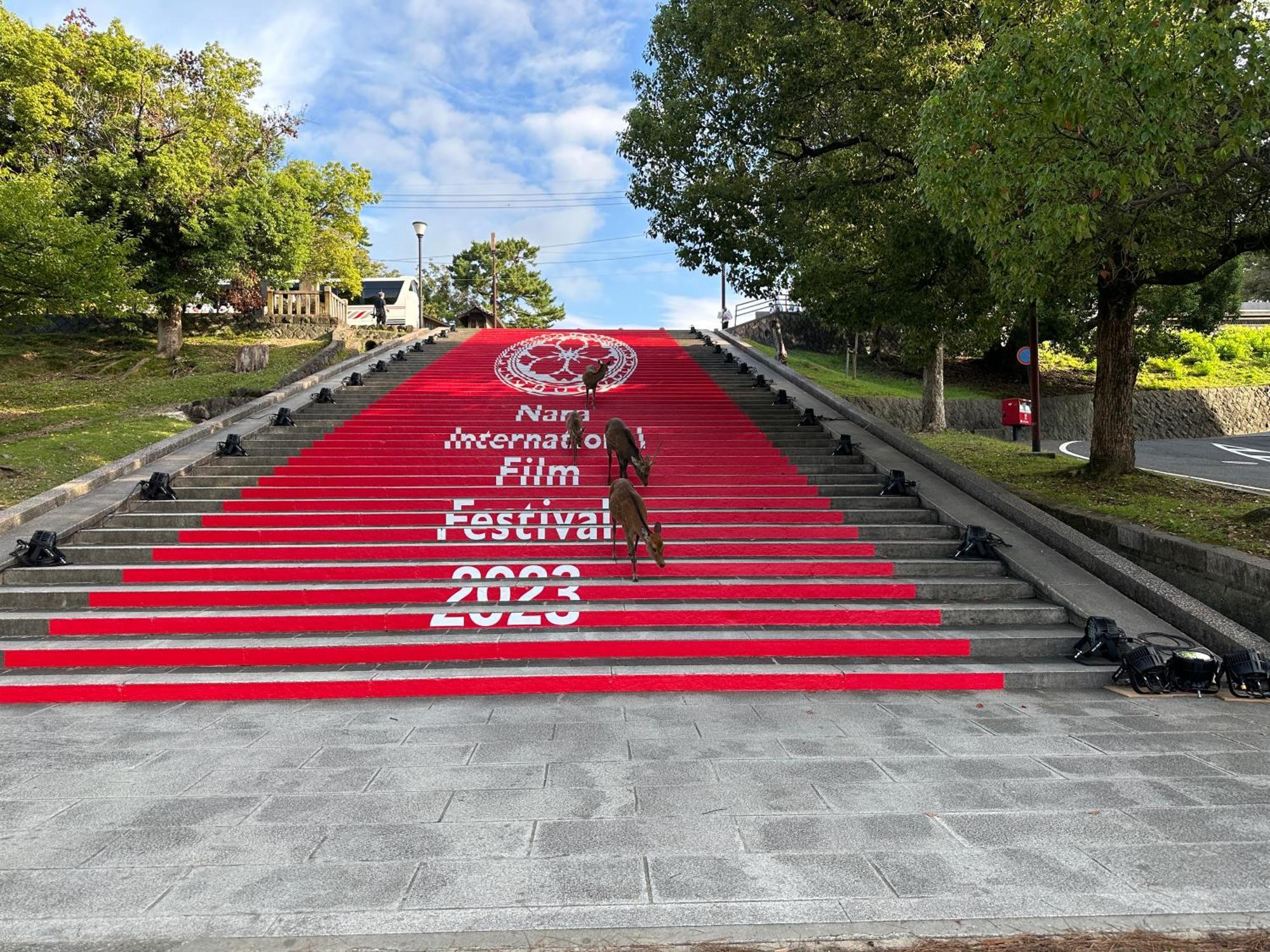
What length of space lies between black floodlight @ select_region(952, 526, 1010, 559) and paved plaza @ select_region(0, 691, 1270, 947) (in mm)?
2403

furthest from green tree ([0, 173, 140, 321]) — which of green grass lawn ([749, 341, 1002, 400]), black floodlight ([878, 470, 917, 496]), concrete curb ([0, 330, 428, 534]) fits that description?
green grass lawn ([749, 341, 1002, 400])

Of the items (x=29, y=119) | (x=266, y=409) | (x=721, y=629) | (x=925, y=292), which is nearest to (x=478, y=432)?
(x=266, y=409)

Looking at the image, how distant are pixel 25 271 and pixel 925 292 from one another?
1302 cm

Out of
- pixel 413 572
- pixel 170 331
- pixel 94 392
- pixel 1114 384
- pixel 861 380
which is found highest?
pixel 170 331

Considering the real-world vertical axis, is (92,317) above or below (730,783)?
above

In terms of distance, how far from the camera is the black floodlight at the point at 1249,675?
5.11 metres

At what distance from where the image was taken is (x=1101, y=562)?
266 inches

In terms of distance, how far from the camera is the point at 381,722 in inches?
186

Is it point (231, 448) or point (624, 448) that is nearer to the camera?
point (624, 448)

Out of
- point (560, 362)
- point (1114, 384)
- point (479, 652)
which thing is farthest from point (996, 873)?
point (560, 362)

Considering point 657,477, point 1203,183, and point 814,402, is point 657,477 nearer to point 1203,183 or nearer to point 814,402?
point 814,402

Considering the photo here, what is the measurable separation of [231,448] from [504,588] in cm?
584

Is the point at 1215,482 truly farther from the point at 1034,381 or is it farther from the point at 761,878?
the point at 761,878

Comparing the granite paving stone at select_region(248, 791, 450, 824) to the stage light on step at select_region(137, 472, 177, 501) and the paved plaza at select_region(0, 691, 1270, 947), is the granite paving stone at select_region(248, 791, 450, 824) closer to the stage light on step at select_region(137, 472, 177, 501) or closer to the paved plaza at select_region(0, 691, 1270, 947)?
the paved plaza at select_region(0, 691, 1270, 947)
